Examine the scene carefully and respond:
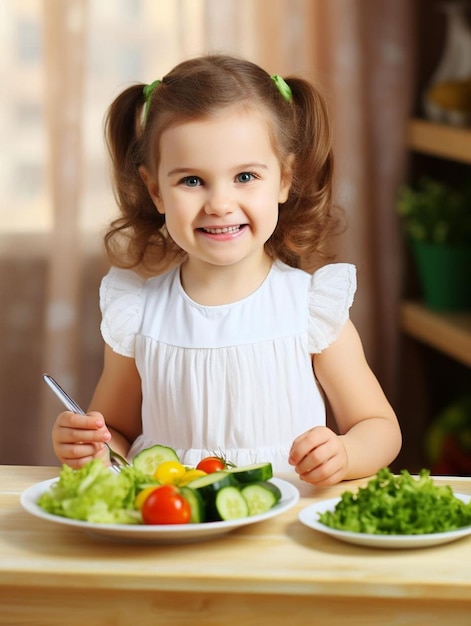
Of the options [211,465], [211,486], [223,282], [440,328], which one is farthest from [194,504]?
[440,328]

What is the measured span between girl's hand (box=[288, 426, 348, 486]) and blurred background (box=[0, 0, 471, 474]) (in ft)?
5.35

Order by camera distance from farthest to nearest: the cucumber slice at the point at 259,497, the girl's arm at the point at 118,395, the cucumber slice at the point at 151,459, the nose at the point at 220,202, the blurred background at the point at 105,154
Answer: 1. the blurred background at the point at 105,154
2. the girl's arm at the point at 118,395
3. the nose at the point at 220,202
4. the cucumber slice at the point at 151,459
5. the cucumber slice at the point at 259,497

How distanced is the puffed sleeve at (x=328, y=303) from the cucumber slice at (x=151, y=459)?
1.38ft

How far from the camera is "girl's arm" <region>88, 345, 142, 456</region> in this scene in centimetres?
164

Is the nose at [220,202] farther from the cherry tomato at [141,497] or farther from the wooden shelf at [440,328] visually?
the wooden shelf at [440,328]

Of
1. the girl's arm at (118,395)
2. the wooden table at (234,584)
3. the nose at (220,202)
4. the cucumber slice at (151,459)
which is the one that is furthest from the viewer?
the girl's arm at (118,395)

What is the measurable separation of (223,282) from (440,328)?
1447 millimetres

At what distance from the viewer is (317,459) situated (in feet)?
4.03

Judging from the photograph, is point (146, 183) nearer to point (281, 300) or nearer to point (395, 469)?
point (281, 300)

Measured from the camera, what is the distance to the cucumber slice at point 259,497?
3.51 feet

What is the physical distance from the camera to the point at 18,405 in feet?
10.2

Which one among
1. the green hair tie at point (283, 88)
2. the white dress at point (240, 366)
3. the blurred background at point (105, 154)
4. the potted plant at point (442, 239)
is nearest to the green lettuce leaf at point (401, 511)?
the white dress at point (240, 366)

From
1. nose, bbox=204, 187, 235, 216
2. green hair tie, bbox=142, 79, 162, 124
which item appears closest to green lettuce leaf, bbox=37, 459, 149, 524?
nose, bbox=204, 187, 235, 216

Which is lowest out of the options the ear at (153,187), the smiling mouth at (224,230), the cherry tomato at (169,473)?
the cherry tomato at (169,473)
